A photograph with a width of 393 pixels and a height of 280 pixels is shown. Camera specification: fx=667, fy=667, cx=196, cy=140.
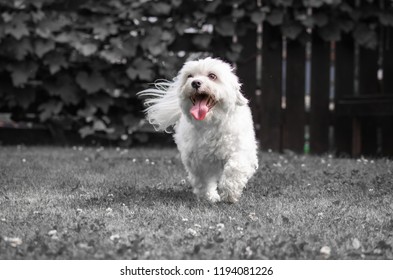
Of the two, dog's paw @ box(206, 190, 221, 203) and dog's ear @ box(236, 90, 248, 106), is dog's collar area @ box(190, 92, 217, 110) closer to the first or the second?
dog's ear @ box(236, 90, 248, 106)

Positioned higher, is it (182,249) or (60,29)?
(60,29)

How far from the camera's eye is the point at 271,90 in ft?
30.1

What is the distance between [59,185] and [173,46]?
4.04 m

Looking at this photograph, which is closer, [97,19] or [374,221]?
[374,221]

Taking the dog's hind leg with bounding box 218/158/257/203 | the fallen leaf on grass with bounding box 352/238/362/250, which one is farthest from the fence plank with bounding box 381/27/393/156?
the fallen leaf on grass with bounding box 352/238/362/250

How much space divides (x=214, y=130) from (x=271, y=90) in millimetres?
4276

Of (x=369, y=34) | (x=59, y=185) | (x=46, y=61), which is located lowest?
(x=59, y=185)

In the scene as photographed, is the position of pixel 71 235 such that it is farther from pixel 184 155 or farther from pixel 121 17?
pixel 121 17

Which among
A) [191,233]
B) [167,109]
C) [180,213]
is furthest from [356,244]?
[167,109]

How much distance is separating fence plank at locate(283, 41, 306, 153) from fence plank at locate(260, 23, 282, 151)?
0.36 feet

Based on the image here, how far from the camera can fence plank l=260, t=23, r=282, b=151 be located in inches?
361

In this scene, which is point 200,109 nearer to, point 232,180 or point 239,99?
point 239,99

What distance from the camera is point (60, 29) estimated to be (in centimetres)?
889
